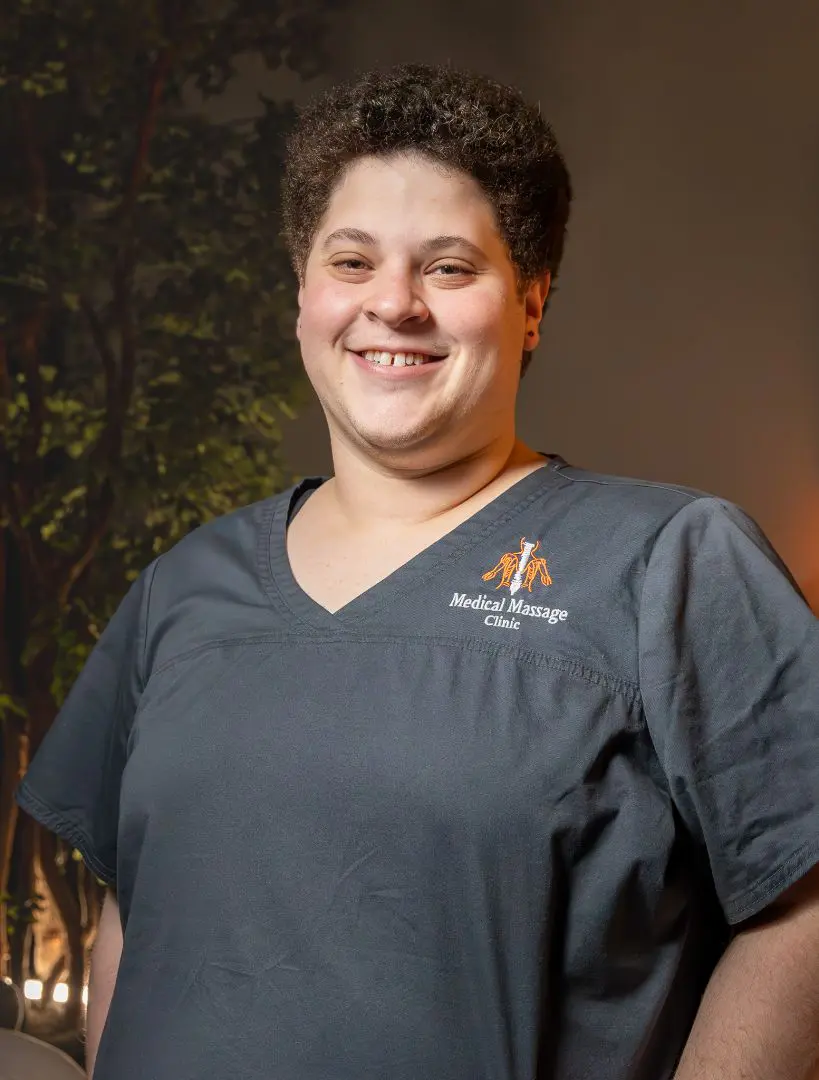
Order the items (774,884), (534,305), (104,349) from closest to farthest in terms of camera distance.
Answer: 1. (774,884)
2. (534,305)
3. (104,349)

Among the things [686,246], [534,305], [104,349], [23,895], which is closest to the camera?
[534,305]

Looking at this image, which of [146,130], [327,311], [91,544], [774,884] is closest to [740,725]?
[774,884]

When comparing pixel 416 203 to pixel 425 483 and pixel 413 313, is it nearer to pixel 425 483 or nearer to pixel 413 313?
pixel 413 313

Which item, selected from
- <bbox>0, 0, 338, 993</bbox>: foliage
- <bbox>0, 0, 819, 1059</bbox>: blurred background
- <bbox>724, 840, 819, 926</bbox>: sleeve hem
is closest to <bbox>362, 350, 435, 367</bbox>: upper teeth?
<bbox>724, 840, 819, 926</bbox>: sleeve hem

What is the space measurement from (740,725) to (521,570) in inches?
8.5

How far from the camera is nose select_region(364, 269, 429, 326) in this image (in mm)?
1108

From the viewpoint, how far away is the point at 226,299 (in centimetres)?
308

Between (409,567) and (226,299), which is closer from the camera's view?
(409,567)

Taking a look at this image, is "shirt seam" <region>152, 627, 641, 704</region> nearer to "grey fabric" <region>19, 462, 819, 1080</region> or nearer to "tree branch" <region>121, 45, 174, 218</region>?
"grey fabric" <region>19, 462, 819, 1080</region>

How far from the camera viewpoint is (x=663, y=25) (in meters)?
2.88

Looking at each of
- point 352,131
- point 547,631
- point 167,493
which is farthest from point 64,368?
point 547,631

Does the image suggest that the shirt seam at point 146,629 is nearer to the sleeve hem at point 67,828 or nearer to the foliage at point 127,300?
the sleeve hem at point 67,828

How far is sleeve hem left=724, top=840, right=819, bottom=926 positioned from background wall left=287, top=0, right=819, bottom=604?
1893mm

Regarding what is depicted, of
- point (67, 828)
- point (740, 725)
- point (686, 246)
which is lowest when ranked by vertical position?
point (67, 828)
